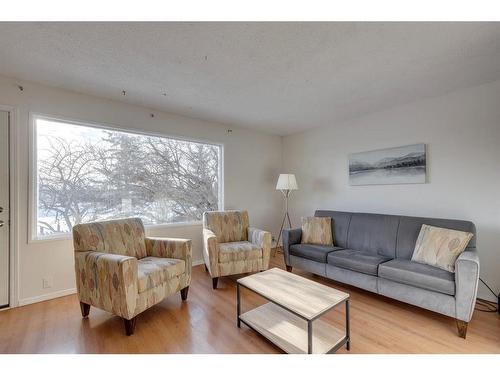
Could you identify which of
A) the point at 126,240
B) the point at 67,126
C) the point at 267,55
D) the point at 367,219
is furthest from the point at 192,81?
the point at 367,219

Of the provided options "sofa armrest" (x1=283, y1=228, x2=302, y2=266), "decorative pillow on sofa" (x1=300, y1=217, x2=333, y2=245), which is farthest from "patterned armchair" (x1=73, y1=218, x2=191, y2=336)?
"decorative pillow on sofa" (x1=300, y1=217, x2=333, y2=245)

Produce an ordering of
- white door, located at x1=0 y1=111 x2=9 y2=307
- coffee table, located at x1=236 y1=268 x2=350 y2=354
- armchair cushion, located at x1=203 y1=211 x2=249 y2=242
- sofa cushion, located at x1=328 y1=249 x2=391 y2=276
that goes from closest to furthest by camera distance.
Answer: coffee table, located at x1=236 y1=268 x2=350 y2=354, white door, located at x1=0 y1=111 x2=9 y2=307, sofa cushion, located at x1=328 y1=249 x2=391 y2=276, armchair cushion, located at x1=203 y1=211 x2=249 y2=242

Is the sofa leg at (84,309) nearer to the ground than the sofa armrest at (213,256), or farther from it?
nearer to the ground

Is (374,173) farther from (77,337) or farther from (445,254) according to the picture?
(77,337)

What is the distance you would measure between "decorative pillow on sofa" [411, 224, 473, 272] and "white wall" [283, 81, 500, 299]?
1.96ft

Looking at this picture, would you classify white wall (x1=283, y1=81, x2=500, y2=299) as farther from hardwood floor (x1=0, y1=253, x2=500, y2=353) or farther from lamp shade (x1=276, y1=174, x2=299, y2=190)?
hardwood floor (x1=0, y1=253, x2=500, y2=353)

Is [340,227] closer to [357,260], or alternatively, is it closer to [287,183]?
[357,260]

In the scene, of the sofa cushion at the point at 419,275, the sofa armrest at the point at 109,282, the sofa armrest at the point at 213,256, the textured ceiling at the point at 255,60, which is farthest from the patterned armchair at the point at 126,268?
the sofa cushion at the point at 419,275

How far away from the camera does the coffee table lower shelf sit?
1495 mm

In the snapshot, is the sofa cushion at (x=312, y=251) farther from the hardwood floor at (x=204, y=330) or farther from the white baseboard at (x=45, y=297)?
the white baseboard at (x=45, y=297)

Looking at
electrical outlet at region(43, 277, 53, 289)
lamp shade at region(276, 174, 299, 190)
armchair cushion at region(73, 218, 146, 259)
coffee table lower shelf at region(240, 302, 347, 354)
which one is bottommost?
coffee table lower shelf at region(240, 302, 347, 354)

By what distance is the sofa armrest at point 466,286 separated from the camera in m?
1.72

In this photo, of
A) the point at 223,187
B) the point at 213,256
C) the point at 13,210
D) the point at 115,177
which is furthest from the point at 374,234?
the point at 13,210

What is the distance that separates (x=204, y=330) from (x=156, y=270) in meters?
0.64
